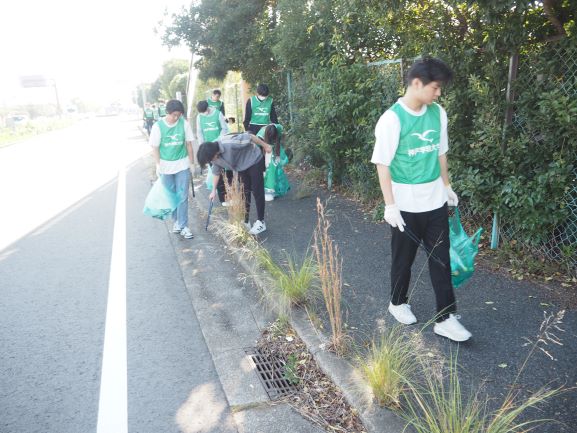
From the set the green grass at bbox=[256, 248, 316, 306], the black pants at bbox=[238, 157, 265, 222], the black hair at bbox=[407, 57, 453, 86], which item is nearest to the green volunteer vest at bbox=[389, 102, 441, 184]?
the black hair at bbox=[407, 57, 453, 86]

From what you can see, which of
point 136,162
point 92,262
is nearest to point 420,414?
point 92,262

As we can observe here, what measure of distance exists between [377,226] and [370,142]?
47.2 inches

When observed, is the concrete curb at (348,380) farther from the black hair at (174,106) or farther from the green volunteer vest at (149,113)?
the green volunteer vest at (149,113)

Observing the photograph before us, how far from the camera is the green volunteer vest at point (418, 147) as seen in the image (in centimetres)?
323

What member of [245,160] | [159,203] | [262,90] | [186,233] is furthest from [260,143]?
[262,90]

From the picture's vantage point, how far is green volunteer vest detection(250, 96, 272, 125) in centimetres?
864

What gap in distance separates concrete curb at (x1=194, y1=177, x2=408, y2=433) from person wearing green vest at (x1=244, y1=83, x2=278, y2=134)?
509 centimetres

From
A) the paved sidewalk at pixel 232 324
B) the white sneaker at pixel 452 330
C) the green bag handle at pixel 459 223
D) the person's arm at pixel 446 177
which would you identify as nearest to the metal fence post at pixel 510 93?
the green bag handle at pixel 459 223

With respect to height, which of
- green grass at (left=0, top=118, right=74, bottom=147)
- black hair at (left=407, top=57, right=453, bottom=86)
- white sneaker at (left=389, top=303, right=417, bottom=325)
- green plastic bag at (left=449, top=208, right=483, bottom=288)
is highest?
black hair at (left=407, top=57, right=453, bottom=86)

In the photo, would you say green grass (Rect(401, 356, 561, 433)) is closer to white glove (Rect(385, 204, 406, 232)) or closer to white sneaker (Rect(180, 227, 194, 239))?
white glove (Rect(385, 204, 406, 232))

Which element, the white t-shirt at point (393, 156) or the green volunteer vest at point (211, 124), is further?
the green volunteer vest at point (211, 124)

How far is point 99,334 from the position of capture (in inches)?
159

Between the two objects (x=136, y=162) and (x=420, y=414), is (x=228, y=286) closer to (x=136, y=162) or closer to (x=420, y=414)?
(x=420, y=414)

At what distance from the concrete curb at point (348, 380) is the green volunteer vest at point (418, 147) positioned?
1301 mm
